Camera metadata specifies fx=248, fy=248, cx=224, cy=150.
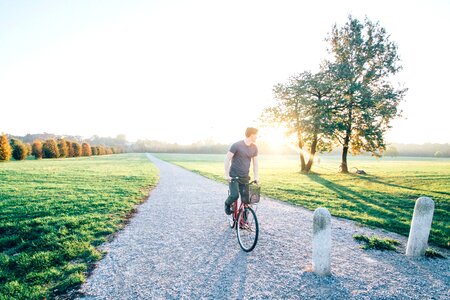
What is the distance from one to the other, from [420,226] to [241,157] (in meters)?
4.01

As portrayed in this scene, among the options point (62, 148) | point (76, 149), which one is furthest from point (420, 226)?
point (76, 149)

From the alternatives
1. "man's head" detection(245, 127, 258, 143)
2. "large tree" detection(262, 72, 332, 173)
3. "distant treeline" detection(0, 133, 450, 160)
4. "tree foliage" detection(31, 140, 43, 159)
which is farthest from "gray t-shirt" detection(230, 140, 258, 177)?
"tree foliage" detection(31, 140, 43, 159)

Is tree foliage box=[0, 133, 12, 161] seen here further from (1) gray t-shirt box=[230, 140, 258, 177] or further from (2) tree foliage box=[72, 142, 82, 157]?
(1) gray t-shirt box=[230, 140, 258, 177]

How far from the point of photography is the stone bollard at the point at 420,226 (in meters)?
5.06

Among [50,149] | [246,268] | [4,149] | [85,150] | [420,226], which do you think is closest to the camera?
[246,268]

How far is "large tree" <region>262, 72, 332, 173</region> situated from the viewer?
22.8 metres

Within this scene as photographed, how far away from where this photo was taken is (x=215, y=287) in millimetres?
3990

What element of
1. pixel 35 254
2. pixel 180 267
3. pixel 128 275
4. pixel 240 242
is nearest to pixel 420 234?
pixel 240 242

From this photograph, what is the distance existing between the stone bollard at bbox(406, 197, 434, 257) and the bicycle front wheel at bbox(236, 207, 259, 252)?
3297 mm

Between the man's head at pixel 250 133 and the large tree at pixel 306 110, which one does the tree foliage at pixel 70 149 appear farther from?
the man's head at pixel 250 133

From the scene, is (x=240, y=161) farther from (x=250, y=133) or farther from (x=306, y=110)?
(x=306, y=110)

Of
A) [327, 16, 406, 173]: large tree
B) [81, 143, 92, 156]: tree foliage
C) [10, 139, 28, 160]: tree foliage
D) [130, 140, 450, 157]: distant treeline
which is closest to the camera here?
[327, 16, 406, 173]: large tree

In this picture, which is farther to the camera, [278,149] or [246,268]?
[278,149]

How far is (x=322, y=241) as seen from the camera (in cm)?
436
